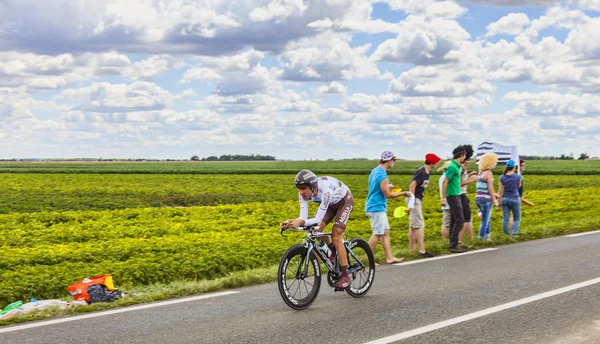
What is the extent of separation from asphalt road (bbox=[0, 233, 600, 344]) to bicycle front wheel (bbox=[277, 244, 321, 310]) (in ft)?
0.48

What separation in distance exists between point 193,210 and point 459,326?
20.1 m

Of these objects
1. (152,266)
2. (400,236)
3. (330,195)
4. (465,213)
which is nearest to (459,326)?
(330,195)

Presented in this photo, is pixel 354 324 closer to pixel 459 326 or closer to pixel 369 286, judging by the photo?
pixel 459 326

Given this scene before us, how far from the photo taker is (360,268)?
943 centimetres

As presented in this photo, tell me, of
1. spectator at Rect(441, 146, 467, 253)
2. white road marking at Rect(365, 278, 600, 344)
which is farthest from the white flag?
white road marking at Rect(365, 278, 600, 344)

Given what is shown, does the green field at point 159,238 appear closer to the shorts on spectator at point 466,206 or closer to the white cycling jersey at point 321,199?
the shorts on spectator at point 466,206

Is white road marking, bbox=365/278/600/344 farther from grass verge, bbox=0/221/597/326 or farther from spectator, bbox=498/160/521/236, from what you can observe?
spectator, bbox=498/160/521/236

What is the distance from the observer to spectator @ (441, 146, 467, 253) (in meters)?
13.6

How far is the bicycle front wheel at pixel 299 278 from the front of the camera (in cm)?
827

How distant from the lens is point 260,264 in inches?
514

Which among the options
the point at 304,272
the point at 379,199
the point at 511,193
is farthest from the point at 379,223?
the point at 511,193

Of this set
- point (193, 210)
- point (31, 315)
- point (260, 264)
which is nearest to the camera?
point (31, 315)

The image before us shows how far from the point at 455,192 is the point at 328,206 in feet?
17.6

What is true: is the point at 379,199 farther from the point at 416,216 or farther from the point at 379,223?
the point at 416,216
